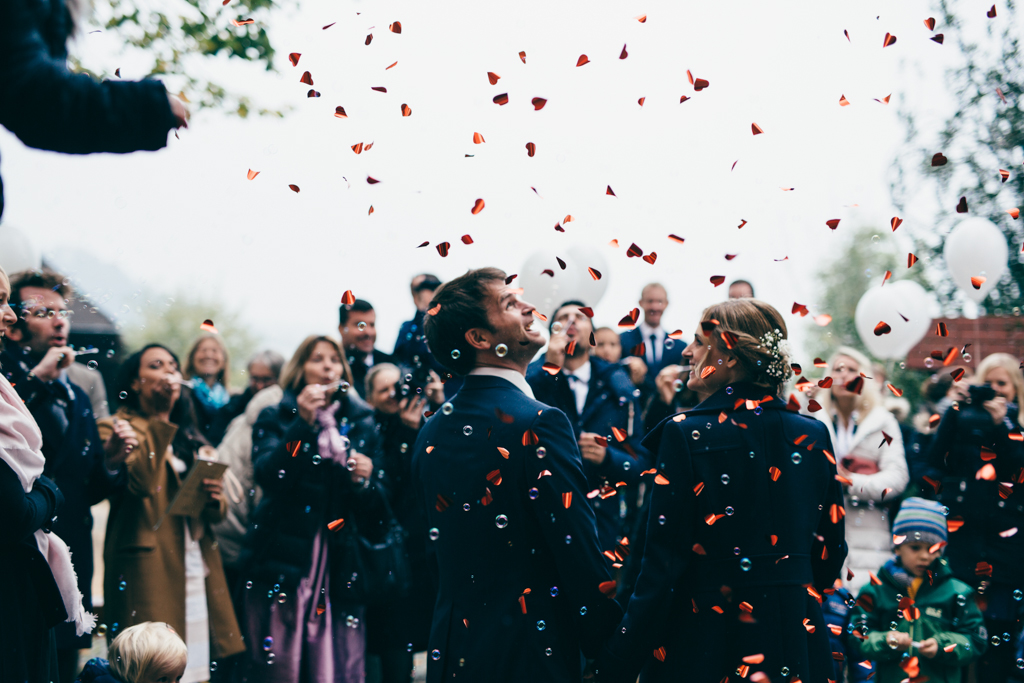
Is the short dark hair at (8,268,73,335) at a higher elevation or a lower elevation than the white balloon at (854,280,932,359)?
lower

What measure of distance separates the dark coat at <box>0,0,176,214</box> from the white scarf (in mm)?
611

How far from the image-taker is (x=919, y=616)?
12.9 feet

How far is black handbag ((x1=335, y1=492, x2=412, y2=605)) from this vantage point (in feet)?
13.4

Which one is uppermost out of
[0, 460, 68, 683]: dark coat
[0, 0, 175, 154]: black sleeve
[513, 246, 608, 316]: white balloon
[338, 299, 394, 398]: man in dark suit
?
[513, 246, 608, 316]: white balloon

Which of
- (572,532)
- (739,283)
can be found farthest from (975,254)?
(572,532)

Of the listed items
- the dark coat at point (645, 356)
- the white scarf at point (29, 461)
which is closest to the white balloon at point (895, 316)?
the dark coat at point (645, 356)

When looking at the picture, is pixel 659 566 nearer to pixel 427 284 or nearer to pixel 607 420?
pixel 607 420

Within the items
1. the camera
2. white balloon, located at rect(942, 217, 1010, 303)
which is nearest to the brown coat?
the camera

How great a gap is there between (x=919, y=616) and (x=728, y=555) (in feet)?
7.08

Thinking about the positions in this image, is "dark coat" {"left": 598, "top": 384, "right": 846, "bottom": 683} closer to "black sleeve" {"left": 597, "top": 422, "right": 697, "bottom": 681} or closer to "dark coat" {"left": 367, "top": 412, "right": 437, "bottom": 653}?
"black sleeve" {"left": 597, "top": 422, "right": 697, "bottom": 681}

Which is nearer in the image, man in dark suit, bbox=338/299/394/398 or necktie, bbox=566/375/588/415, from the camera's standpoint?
necktie, bbox=566/375/588/415

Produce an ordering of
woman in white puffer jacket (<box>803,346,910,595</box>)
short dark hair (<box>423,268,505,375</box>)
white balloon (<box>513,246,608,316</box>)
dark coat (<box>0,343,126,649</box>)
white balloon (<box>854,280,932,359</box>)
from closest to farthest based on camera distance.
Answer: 1. short dark hair (<box>423,268,505,375</box>)
2. dark coat (<box>0,343,126,649</box>)
3. woman in white puffer jacket (<box>803,346,910,595</box>)
4. white balloon (<box>513,246,608,316</box>)
5. white balloon (<box>854,280,932,359</box>)

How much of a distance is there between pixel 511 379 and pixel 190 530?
2.62 meters

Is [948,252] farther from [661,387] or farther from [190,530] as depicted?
[190,530]
